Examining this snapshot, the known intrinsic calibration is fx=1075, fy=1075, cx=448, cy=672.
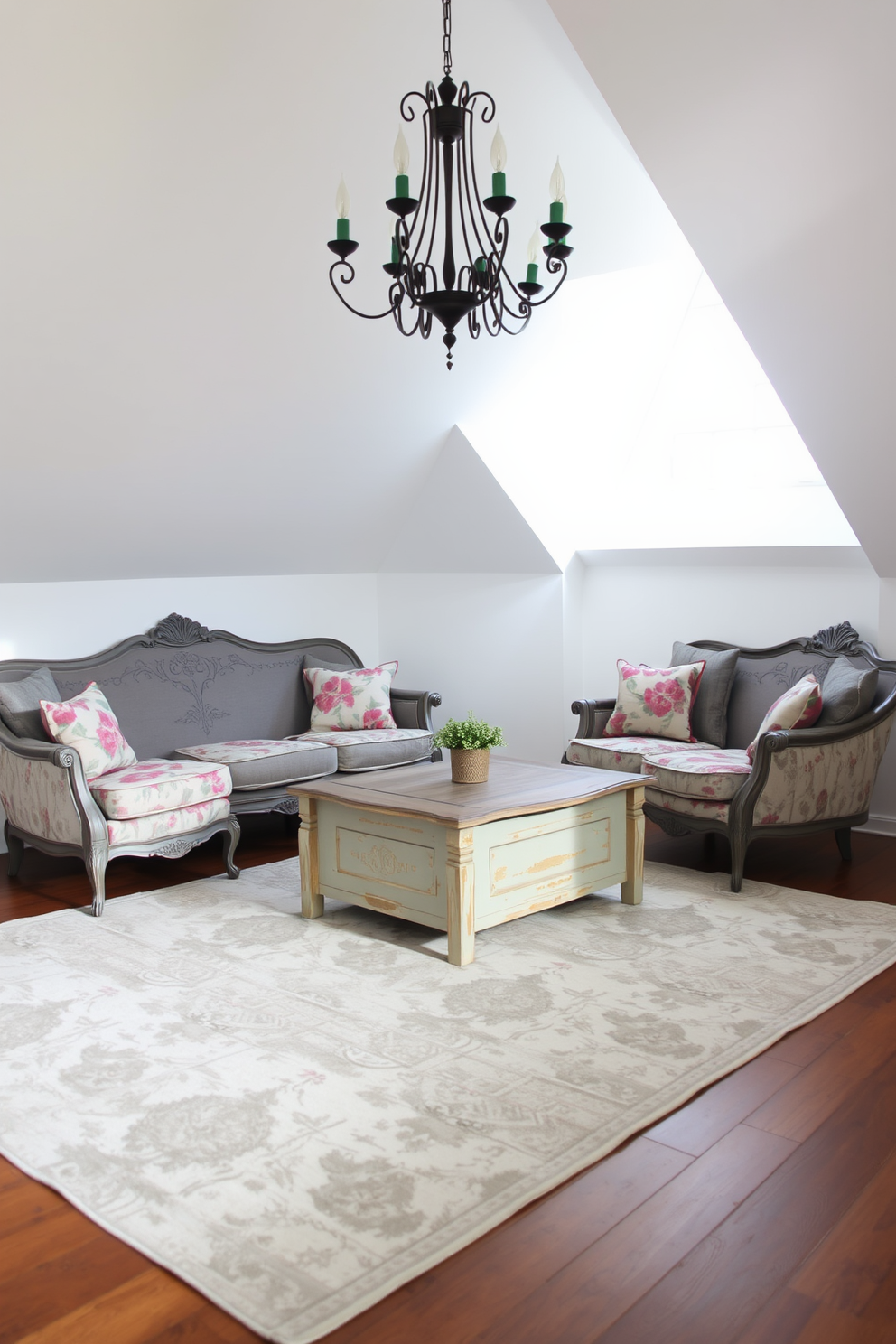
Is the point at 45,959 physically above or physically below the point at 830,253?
below

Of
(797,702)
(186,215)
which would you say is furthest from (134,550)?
(797,702)

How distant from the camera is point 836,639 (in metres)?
5.12

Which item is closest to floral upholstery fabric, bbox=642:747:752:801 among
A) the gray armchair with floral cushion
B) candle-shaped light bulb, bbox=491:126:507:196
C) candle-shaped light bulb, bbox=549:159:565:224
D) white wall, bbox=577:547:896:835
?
the gray armchair with floral cushion

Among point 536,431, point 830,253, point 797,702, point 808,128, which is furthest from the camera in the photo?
point 536,431

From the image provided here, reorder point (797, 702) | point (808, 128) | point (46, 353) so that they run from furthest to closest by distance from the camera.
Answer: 1. point (797, 702)
2. point (46, 353)
3. point (808, 128)

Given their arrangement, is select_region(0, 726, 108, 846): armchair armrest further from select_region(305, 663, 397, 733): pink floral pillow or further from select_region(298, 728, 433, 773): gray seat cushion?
select_region(305, 663, 397, 733): pink floral pillow

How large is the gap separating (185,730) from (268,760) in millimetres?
689

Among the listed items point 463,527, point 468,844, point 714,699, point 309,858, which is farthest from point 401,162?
point 463,527

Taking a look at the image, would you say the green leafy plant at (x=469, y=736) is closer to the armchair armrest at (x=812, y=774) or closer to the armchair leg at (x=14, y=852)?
the armchair armrest at (x=812, y=774)

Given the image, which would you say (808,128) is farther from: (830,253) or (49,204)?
(49,204)

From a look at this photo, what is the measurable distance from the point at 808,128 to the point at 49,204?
2383mm

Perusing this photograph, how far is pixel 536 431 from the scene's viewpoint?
597 centimetres

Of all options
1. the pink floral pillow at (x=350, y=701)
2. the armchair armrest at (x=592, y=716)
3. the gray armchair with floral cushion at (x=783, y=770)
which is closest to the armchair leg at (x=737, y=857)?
the gray armchair with floral cushion at (x=783, y=770)

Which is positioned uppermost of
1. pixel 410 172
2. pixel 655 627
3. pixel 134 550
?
pixel 410 172
